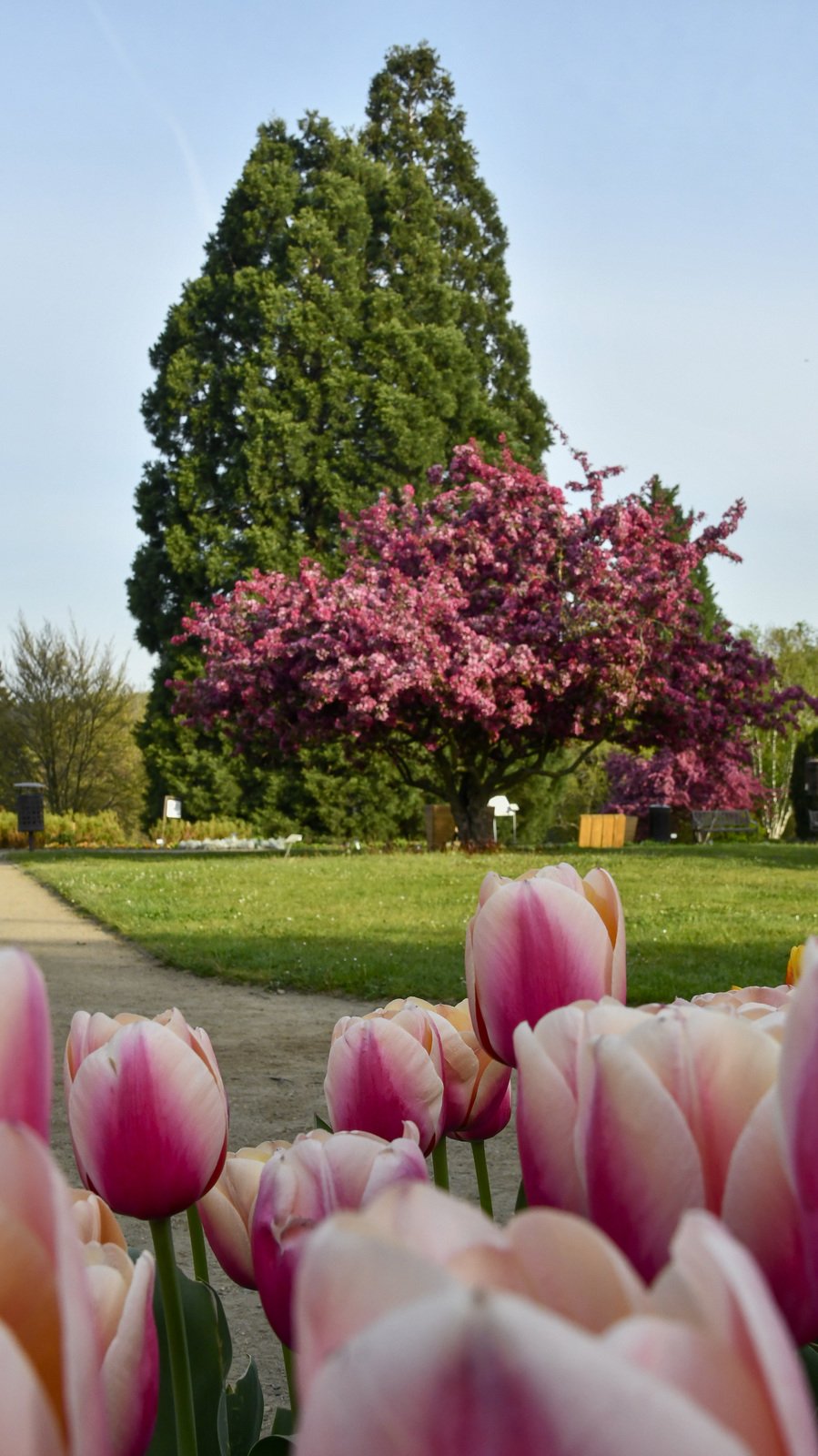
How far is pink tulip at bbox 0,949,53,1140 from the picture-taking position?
1.12ft

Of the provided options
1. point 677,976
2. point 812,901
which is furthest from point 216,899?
point 677,976

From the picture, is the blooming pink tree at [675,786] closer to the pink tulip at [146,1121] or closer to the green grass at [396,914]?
the green grass at [396,914]

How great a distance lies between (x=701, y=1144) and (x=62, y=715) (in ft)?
97.2

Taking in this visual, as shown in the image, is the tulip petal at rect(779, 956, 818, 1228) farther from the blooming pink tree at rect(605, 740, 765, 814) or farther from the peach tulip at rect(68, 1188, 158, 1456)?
the blooming pink tree at rect(605, 740, 765, 814)

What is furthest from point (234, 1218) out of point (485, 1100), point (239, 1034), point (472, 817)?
point (472, 817)

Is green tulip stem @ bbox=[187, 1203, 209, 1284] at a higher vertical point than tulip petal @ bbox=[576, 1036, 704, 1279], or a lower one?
lower

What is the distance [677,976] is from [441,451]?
19.1 meters

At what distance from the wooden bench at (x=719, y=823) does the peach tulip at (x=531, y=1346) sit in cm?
2393

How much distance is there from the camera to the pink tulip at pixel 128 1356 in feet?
1.23

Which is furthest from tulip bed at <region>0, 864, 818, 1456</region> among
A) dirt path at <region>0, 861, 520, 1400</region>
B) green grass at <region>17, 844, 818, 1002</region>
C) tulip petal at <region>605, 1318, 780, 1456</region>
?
green grass at <region>17, 844, 818, 1002</region>

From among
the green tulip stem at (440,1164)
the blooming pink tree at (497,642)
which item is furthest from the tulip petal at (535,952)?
the blooming pink tree at (497,642)

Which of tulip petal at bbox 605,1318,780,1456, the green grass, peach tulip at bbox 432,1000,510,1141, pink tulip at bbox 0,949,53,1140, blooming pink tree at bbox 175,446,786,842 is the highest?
blooming pink tree at bbox 175,446,786,842

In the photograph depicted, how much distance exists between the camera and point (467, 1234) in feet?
0.86

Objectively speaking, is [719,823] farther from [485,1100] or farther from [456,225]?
[485,1100]
